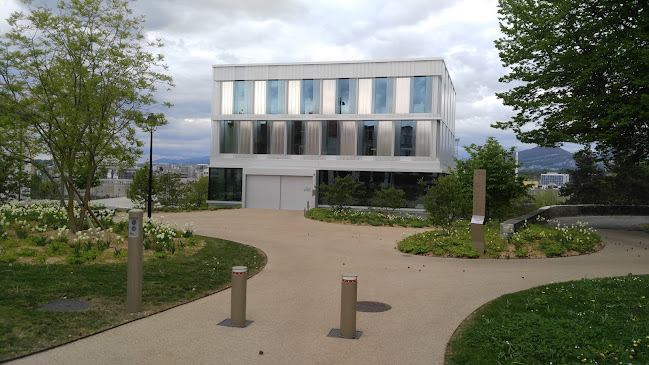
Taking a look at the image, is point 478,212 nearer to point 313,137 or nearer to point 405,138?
point 405,138

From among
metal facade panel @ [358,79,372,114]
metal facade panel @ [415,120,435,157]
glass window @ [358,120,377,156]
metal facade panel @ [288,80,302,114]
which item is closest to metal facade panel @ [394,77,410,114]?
metal facade panel @ [415,120,435,157]

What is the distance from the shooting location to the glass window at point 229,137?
3694cm

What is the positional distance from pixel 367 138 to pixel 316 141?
373 centimetres

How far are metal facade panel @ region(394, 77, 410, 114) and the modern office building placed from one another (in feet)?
0.22

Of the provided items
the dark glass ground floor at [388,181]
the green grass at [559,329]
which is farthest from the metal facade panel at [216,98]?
the green grass at [559,329]

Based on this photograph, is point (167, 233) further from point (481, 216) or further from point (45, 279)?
point (481, 216)

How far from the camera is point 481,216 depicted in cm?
1433

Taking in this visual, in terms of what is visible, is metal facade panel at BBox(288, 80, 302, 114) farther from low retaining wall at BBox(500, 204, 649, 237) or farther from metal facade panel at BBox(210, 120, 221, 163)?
low retaining wall at BBox(500, 204, 649, 237)

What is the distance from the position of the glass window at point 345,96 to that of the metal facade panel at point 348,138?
925mm

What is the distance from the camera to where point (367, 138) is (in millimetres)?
34062

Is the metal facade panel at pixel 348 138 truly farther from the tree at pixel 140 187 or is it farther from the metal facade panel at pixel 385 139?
the tree at pixel 140 187

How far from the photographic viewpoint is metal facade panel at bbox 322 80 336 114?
35.0 meters

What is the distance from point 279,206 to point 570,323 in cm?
2989

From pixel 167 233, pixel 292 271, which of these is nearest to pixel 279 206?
pixel 167 233
